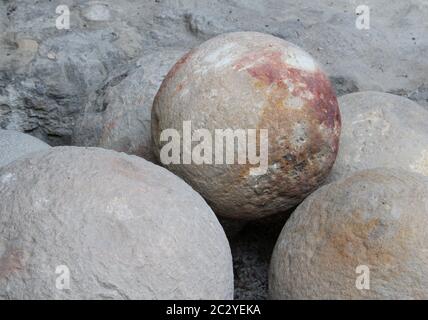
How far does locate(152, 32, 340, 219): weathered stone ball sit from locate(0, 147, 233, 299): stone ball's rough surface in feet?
1.43

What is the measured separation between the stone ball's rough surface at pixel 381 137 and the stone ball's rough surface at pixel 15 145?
45.9 inches

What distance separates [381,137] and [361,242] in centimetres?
76

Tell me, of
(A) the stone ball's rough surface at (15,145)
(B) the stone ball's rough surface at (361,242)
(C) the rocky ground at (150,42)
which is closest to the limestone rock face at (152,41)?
(C) the rocky ground at (150,42)

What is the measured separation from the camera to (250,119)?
270 centimetres

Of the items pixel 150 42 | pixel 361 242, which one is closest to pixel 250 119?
pixel 361 242

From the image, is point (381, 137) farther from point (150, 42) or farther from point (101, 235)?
point (150, 42)

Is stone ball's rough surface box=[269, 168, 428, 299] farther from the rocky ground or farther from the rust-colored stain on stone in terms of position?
the rocky ground

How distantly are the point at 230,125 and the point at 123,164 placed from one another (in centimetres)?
49

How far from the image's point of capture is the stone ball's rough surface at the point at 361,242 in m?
2.32

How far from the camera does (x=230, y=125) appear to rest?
270cm
